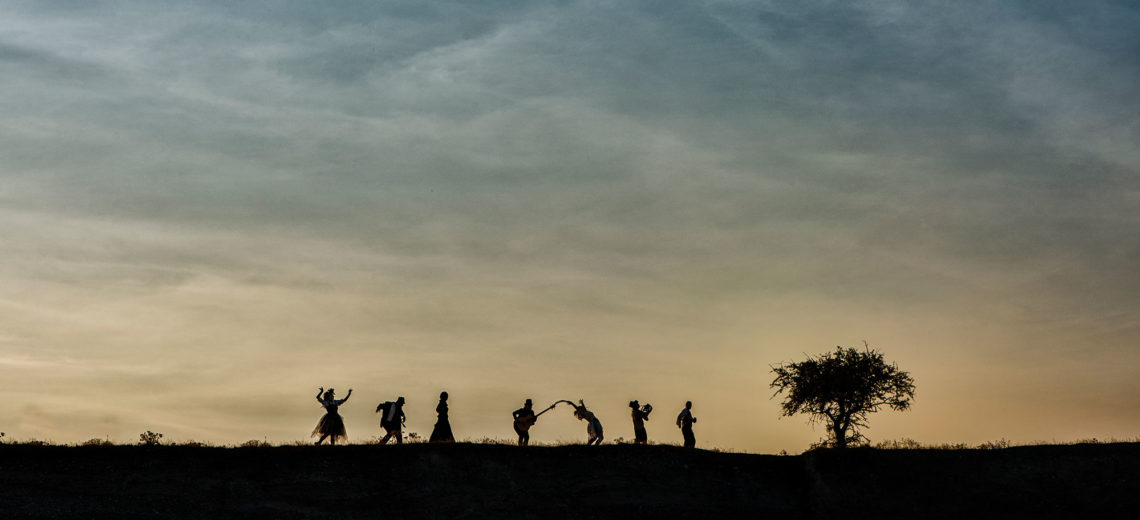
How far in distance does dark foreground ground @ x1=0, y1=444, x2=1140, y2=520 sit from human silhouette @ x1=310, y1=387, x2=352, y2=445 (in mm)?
1292

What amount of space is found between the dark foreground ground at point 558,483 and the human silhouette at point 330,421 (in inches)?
50.9

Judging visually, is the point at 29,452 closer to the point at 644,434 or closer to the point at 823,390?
the point at 644,434

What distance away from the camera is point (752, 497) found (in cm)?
3891

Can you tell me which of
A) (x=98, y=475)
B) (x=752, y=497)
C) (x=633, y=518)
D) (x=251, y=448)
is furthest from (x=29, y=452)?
(x=752, y=497)

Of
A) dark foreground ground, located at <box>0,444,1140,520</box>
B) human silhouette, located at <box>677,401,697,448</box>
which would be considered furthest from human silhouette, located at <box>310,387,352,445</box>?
human silhouette, located at <box>677,401,697,448</box>

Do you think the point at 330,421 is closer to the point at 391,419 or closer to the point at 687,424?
the point at 391,419

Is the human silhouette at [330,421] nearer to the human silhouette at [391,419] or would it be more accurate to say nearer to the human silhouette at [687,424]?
the human silhouette at [391,419]

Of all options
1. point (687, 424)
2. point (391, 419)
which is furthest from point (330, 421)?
point (687, 424)

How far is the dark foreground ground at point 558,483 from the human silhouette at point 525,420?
156 cm

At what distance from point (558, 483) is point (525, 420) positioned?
4.13 metres

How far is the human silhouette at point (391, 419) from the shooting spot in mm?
41531

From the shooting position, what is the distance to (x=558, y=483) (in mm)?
38781

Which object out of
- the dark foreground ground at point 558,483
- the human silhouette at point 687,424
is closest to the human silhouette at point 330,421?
the dark foreground ground at point 558,483

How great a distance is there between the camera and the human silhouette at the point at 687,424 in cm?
4328
